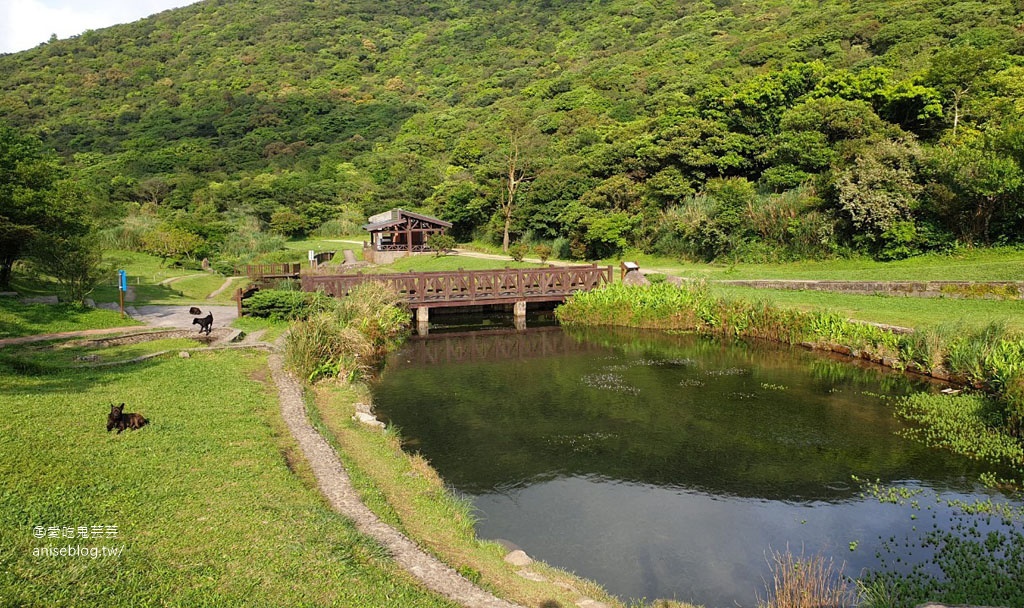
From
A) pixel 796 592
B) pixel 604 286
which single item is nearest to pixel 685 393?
pixel 796 592

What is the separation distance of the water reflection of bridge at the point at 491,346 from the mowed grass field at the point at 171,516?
9334mm

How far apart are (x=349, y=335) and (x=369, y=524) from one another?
9.83 metres

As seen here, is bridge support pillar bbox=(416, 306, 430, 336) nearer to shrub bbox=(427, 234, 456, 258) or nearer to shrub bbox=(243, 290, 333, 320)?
shrub bbox=(243, 290, 333, 320)

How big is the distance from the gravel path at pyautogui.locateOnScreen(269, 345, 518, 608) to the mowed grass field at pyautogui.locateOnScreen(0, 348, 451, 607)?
17 centimetres

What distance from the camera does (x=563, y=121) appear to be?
56.8 m

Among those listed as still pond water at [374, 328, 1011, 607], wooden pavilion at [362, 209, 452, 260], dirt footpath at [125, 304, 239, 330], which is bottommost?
still pond water at [374, 328, 1011, 607]

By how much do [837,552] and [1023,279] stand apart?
16.3 meters

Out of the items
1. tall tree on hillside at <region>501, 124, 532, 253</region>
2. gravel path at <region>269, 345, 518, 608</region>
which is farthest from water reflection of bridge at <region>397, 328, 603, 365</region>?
tall tree on hillside at <region>501, 124, 532, 253</region>

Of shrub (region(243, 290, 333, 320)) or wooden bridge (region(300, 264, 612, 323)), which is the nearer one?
shrub (region(243, 290, 333, 320))

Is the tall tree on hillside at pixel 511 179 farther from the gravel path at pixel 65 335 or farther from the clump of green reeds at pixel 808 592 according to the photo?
the clump of green reeds at pixel 808 592

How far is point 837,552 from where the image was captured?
7418 millimetres

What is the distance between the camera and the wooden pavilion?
40062mm

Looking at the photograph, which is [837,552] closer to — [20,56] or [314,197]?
[314,197]

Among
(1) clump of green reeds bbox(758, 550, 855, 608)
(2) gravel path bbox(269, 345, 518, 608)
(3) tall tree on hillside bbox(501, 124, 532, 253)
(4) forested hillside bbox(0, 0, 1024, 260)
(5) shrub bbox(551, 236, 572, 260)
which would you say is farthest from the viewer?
(3) tall tree on hillside bbox(501, 124, 532, 253)
